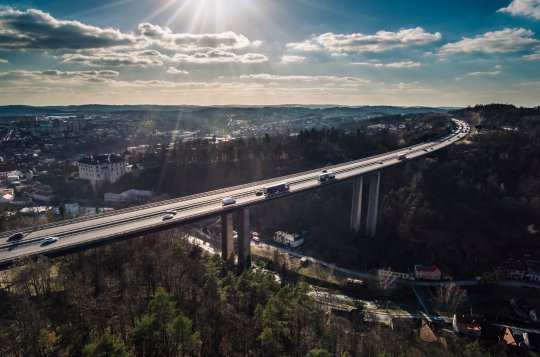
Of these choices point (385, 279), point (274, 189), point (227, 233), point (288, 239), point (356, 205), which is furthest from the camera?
point (356, 205)

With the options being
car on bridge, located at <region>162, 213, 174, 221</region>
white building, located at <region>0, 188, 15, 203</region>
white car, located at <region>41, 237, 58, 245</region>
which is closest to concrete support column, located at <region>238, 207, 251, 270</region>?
car on bridge, located at <region>162, 213, 174, 221</region>

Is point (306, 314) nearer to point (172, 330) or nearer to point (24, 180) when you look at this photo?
point (172, 330)

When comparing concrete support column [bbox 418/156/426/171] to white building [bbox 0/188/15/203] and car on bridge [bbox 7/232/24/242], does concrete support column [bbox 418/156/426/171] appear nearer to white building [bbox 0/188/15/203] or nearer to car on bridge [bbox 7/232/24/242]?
car on bridge [bbox 7/232/24/242]

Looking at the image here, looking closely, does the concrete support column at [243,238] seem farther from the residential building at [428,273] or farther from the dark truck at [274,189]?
the residential building at [428,273]

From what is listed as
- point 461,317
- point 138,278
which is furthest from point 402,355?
point 138,278

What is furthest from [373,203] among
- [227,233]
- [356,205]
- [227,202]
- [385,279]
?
[227,202]

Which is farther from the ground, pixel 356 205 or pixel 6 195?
pixel 356 205

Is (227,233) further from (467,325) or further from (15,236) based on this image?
(467,325)
